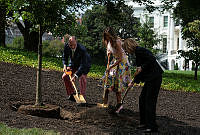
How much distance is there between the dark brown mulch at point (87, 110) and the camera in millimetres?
5613

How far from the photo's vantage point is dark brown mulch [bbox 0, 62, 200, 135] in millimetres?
5613

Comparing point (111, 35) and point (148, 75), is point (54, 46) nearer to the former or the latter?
point (111, 35)

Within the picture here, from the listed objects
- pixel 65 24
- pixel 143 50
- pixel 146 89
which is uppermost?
pixel 65 24

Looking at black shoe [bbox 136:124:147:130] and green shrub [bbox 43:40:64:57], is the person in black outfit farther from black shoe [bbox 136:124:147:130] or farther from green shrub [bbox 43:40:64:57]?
green shrub [bbox 43:40:64:57]

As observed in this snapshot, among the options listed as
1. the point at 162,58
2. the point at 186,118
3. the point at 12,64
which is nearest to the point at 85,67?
the point at 186,118

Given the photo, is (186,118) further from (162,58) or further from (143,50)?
(162,58)

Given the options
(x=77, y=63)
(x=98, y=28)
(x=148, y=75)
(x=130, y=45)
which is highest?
(x=98, y=28)

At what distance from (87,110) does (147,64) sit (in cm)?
174

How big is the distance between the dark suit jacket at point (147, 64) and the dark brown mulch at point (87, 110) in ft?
3.15

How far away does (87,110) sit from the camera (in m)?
6.63

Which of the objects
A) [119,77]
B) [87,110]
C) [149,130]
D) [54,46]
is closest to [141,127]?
[149,130]

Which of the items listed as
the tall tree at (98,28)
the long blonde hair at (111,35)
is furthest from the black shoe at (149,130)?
the tall tree at (98,28)

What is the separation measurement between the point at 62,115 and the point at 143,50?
2.35 metres

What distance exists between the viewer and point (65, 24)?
7.00m
